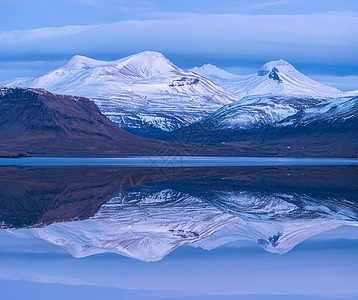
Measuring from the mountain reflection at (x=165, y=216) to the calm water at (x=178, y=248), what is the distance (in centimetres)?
6

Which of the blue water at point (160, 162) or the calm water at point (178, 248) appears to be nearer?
the calm water at point (178, 248)

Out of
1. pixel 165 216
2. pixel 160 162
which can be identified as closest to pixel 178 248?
pixel 165 216

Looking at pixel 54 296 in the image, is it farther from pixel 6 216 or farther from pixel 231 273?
pixel 6 216

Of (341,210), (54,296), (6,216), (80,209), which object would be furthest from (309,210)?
(54,296)

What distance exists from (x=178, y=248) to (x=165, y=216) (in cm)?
1010

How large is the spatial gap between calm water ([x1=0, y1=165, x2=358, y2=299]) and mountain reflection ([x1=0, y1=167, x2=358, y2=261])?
2.2 inches

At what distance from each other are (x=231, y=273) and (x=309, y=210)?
58.6ft

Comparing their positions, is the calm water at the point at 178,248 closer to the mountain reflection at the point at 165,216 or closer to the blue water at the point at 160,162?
the mountain reflection at the point at 165,216

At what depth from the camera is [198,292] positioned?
56.8 feet

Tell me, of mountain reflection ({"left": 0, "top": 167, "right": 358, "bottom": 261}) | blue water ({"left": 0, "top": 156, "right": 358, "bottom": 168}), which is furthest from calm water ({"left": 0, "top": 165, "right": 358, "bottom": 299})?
blue water ({"left": 0, "top": 156, "right": 358, "bottom": 168})

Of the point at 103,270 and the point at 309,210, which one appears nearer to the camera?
the point at 103,270

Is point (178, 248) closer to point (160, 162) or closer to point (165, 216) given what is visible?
point (165, 216)

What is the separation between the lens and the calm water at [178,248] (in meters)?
17.8

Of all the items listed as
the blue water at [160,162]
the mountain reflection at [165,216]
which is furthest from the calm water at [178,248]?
the blue water at [160,162]
